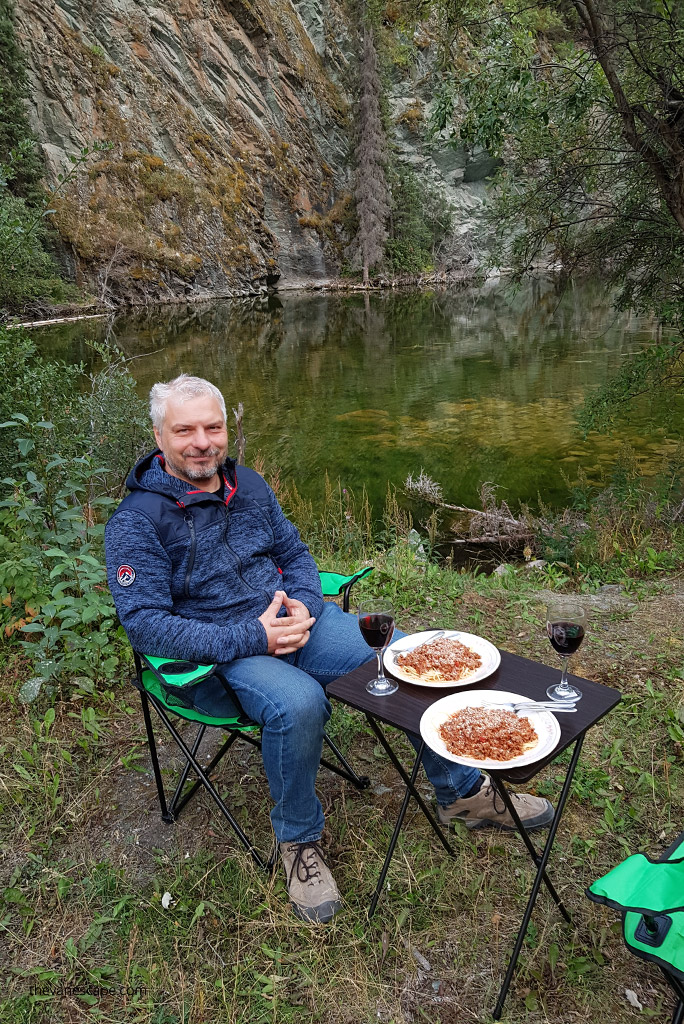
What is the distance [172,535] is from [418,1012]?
1.67 meters

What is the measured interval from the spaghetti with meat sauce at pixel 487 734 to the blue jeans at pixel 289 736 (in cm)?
38

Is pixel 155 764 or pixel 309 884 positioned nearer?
pixel 309 884

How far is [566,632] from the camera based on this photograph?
6.34ft

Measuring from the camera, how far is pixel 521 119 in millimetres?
5938

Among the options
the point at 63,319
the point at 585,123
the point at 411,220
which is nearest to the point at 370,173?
the point at 411,220

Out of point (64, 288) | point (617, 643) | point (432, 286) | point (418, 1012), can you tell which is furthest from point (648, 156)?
point (432, 286)

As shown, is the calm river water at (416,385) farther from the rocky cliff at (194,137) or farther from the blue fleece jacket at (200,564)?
the rocky cliff at (194,137)

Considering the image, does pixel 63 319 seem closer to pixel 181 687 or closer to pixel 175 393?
pixel 175 393

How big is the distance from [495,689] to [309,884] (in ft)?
3.01

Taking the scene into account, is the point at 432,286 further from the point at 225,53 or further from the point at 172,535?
the point at 172,535

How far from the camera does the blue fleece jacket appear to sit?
2.26 metres

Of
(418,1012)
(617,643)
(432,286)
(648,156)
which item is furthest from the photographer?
(432,286)

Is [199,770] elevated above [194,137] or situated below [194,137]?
below

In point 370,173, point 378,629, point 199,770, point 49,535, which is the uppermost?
point 370,173
